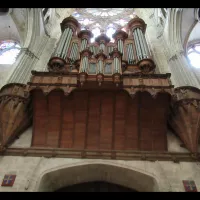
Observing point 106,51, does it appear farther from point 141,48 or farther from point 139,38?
point 139,38

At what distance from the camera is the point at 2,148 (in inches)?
313

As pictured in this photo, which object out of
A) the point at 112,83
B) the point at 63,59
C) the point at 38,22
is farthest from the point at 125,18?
the point at 112,83

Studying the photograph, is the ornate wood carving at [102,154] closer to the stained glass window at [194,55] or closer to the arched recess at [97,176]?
the arched recess at [97,176]

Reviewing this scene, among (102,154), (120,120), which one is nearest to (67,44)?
(120,120)

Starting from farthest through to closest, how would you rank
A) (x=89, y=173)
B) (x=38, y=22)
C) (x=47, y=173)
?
(x=38, y=22)
(x=89, y=173)
(x=47, y=173)

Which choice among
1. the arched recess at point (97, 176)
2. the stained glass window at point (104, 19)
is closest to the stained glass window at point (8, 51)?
the stained glass window at point (104, 19)

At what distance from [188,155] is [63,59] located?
556 cm

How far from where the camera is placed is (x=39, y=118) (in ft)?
27.7

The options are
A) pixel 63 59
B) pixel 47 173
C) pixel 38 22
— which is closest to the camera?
pixel 47 173

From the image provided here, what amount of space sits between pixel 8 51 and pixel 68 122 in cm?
677

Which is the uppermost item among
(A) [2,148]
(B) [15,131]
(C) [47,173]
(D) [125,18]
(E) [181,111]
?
(D) [125,18]

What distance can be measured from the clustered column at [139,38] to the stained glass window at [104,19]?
7.19ft

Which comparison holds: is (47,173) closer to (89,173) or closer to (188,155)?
(89,173)

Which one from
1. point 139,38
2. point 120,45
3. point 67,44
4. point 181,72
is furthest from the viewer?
point 139,38
